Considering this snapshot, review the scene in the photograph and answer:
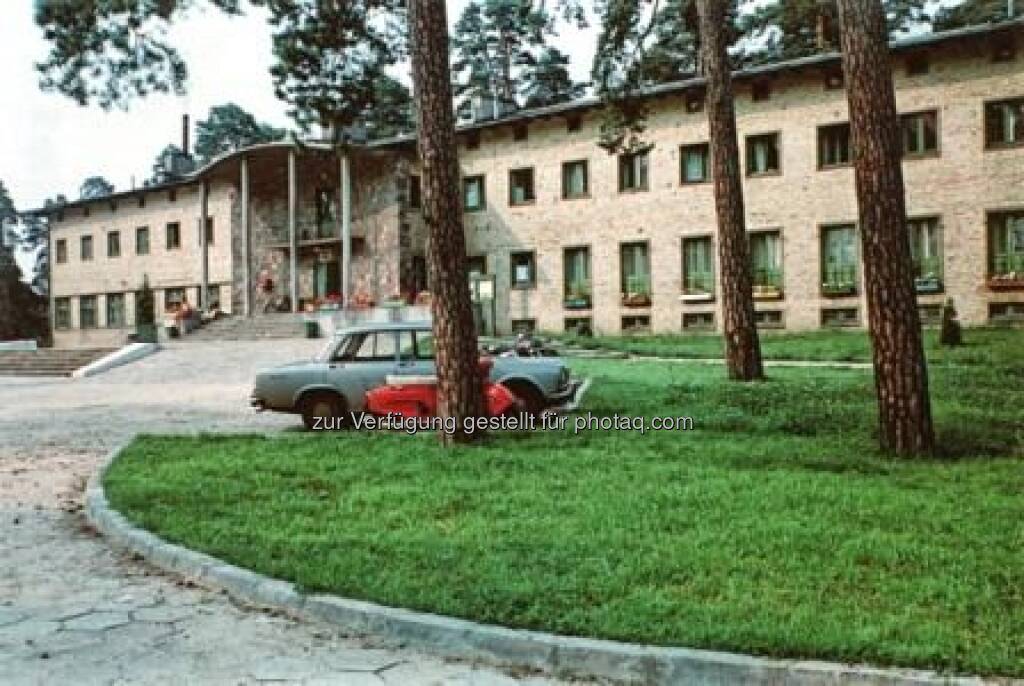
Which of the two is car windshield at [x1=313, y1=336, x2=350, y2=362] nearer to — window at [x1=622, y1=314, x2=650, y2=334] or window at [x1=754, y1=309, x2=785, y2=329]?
window at [x1=754, y1=309, x2=785, y2=329]

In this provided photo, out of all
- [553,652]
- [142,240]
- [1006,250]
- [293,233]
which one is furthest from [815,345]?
[142,240]

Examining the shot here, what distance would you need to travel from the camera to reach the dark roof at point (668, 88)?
26094 millimetres

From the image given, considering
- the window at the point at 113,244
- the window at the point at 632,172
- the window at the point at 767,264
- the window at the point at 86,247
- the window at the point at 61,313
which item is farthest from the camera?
the window at the point at 61,313

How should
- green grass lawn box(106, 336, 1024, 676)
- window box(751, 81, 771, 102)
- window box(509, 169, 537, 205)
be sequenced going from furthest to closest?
window box(509, 169, 537, 205), window box(751, 81, 771, 102), green grass lawn box(106, 336, 1024, 676)

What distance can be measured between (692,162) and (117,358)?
60.8ft

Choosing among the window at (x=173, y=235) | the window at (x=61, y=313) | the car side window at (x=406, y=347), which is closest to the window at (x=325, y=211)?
the window at (x=173, y=235)

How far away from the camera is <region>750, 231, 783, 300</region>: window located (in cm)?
3002

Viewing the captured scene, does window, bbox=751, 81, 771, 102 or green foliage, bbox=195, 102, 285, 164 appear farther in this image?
green foliage, bbox=195, 102, 285, 164

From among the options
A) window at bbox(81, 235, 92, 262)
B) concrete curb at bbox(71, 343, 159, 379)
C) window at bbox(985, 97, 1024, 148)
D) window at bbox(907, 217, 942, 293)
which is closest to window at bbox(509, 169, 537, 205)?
window at bbox(907, 217, 942, 293)

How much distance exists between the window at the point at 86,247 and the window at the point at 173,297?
5.57m

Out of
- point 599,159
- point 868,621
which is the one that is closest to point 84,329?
point 599,159

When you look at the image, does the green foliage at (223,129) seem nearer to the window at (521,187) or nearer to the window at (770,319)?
the window at (521,187)

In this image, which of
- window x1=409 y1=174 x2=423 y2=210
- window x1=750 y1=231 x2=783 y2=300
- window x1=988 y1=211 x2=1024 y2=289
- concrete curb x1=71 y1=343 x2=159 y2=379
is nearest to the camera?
window x1=988 y1=211 x2=1024 y2=289

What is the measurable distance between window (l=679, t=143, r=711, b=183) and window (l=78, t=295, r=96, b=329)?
29.1 meters
